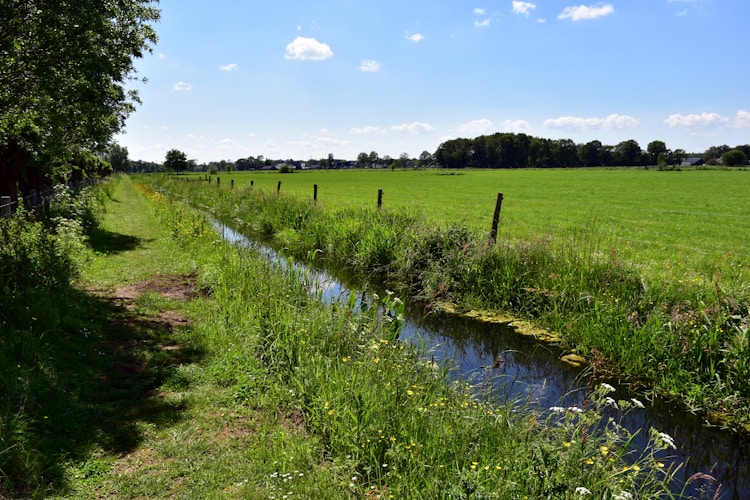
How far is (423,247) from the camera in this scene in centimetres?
1173

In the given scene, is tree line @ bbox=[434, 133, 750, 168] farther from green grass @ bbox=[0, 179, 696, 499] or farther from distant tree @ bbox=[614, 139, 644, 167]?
green grass @ bbox=[0, 179, 696, 499]

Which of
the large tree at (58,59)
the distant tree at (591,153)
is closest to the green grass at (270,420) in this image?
the large tree at (58,59)

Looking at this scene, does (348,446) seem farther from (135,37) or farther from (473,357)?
(135,37)

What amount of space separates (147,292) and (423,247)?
22.4 ft

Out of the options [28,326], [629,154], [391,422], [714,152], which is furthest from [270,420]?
[714,152]

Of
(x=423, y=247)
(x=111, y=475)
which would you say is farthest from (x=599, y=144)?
(x=111, y=475)

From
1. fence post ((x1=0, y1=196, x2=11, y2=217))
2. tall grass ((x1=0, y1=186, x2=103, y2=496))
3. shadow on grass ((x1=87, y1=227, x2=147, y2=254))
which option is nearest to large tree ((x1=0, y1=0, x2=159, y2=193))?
fence post ((x1=0, y1=196, x2=11, y2=217))

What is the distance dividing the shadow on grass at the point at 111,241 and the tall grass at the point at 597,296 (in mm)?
6976

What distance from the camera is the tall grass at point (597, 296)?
6023mm

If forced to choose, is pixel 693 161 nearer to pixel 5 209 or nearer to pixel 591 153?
pixel 591 153

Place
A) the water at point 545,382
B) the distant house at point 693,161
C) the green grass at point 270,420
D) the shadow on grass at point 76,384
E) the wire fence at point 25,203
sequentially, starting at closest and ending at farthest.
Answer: the green grass at point 270,420 < the shadow on grass at point 76,384 < the water at point 545,382 < the wire fence at point 25,203 < the distant house at point 693,161

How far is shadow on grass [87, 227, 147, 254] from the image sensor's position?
1368cm

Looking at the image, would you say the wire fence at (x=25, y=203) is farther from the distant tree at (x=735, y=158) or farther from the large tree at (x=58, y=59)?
the distant tree at (x=735, y=158)

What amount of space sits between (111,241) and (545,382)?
15.0 meters
